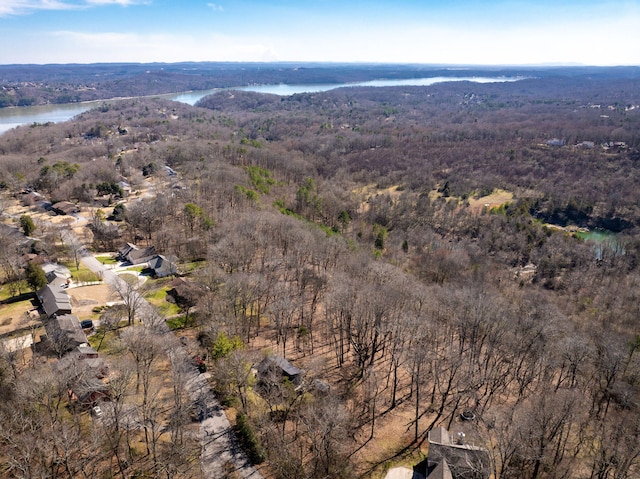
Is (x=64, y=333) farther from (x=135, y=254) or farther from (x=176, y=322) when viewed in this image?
(x=135, y=254)

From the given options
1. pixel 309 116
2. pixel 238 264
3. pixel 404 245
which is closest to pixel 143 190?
→ pixel 238 264

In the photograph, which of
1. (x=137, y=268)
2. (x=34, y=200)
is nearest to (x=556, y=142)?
(x=137, y=268)

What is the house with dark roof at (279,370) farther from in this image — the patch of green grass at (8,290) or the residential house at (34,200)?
the residential house at (34,200)

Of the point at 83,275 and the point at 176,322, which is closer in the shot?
the point at 176,322

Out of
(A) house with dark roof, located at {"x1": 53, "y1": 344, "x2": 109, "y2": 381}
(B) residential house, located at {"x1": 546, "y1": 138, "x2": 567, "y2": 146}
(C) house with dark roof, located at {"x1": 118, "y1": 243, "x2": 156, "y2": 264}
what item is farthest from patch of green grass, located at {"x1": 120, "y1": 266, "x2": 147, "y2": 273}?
(B) residential house, located at {"x1": 546, "y1": 138, "x2": 567, "y2": 146}

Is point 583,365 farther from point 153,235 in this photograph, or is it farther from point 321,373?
point 153,235

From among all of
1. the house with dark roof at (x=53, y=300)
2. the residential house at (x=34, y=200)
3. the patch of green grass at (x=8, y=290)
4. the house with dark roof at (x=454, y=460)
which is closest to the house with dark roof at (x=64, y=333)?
the house with dark roof at (x=53, y=300)
